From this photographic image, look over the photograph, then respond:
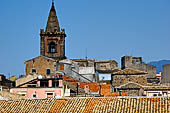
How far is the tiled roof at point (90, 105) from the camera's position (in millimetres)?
27578

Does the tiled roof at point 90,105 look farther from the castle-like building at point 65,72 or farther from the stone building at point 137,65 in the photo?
the stone building at point 137,65

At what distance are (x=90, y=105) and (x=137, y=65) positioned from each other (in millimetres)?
62614

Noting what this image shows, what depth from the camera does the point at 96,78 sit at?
76875mm

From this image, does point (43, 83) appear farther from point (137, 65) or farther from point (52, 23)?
point (137, 65)

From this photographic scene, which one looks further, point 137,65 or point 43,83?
point 137,65

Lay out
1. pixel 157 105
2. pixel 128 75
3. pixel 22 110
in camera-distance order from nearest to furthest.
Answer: pixel 157 105 → pixel 22 110 → pixel 128 75

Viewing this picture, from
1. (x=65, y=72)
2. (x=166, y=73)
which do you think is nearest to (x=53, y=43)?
(x=65, y=72)

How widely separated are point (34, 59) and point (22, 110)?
133 ft

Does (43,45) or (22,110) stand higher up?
(43,45)

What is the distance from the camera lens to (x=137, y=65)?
9106 centimetres

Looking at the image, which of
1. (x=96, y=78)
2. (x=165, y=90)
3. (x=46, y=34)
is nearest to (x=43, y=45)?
(x=46, y=34)

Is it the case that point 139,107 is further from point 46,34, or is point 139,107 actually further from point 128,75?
point 46,34

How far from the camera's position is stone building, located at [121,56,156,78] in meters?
89.6

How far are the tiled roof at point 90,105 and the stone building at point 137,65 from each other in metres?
59.3
